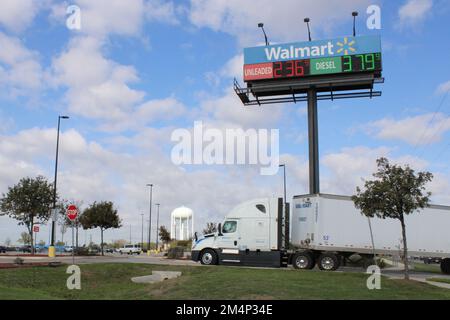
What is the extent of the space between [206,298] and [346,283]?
6177mm

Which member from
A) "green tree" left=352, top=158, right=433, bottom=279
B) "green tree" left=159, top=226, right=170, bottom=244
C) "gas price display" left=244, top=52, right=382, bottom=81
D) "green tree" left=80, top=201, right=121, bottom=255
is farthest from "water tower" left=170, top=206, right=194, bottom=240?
"green tree" left=352, top=158, right=433, bottom=279

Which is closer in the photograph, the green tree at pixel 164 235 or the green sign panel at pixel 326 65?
the green sign panel at pixel 326 65

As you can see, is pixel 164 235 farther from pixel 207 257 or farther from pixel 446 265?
pixel 446 265

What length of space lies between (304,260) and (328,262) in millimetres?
1214

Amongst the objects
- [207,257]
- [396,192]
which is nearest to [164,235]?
[207,257]

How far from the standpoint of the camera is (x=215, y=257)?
85.5 feet

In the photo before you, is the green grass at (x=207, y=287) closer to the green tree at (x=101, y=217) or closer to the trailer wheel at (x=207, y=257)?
the trailer wheel at (x=207, y=257)

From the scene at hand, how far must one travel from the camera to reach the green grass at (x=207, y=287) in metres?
13.4

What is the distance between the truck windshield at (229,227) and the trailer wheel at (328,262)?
4795mm

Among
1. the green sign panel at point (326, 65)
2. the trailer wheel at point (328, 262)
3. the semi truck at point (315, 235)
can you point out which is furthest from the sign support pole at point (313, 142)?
the trailer wheel at point (328, 262)

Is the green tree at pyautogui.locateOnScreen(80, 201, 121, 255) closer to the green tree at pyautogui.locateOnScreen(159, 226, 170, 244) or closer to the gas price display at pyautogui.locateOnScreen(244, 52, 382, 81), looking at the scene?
the gas price display at pyautogui.locateOnScreen(244, 52, 382, 81)

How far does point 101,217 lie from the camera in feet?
164

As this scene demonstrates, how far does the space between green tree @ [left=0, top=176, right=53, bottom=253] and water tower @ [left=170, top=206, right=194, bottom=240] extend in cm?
3797
